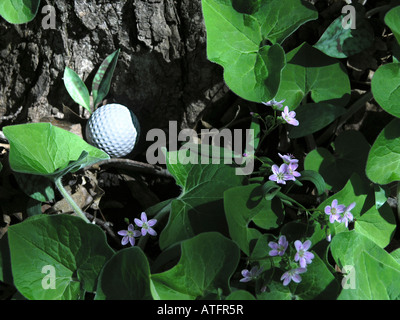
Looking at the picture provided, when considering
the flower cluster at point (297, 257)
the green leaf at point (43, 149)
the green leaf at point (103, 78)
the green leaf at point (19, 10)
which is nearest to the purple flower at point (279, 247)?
the flower cluster at point (297, 257)

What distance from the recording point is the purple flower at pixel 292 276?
4.08ft

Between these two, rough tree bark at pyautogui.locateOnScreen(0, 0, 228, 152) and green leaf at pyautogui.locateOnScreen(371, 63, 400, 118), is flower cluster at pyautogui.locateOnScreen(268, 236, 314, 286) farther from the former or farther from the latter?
rough tree bark at pyautogui.locateOnScreen(0, 0, 228, 152)

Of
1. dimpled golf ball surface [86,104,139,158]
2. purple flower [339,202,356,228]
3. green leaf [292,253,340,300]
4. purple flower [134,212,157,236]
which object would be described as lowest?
green leaf [292,253,340,300]

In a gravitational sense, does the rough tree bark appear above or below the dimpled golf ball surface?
above

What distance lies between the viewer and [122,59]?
1.72 meters

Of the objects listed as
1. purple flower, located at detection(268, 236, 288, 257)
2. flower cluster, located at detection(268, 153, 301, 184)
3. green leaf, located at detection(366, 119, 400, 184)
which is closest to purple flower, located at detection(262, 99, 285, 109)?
flower cluster, located at detection(268, 153, 301, 184)

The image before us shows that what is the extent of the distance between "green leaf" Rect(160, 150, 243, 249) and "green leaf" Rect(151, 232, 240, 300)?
168mm

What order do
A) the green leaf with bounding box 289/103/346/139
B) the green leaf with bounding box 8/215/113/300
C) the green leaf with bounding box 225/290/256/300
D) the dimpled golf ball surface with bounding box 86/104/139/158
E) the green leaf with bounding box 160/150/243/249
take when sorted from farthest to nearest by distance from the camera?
the dimpled golf ball surface with bounding box 86/104/139/158, the green leaf with bounding box 289/103/346/139, the green leaf with bounding box 160/150/243/249, the green leaf with bounding box 8/215/113/300, the green leaf with bounding box 225/290/256/300

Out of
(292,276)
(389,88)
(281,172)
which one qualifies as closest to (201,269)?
(292,276)

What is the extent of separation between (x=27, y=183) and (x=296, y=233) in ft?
2.95

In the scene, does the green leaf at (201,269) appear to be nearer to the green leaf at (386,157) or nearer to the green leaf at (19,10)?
the green leaf at (386,157)

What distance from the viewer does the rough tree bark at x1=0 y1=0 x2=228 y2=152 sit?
1.61 meters

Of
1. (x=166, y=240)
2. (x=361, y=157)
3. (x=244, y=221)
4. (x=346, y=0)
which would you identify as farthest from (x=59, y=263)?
(x=346, y=0)

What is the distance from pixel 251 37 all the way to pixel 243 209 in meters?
0.57
